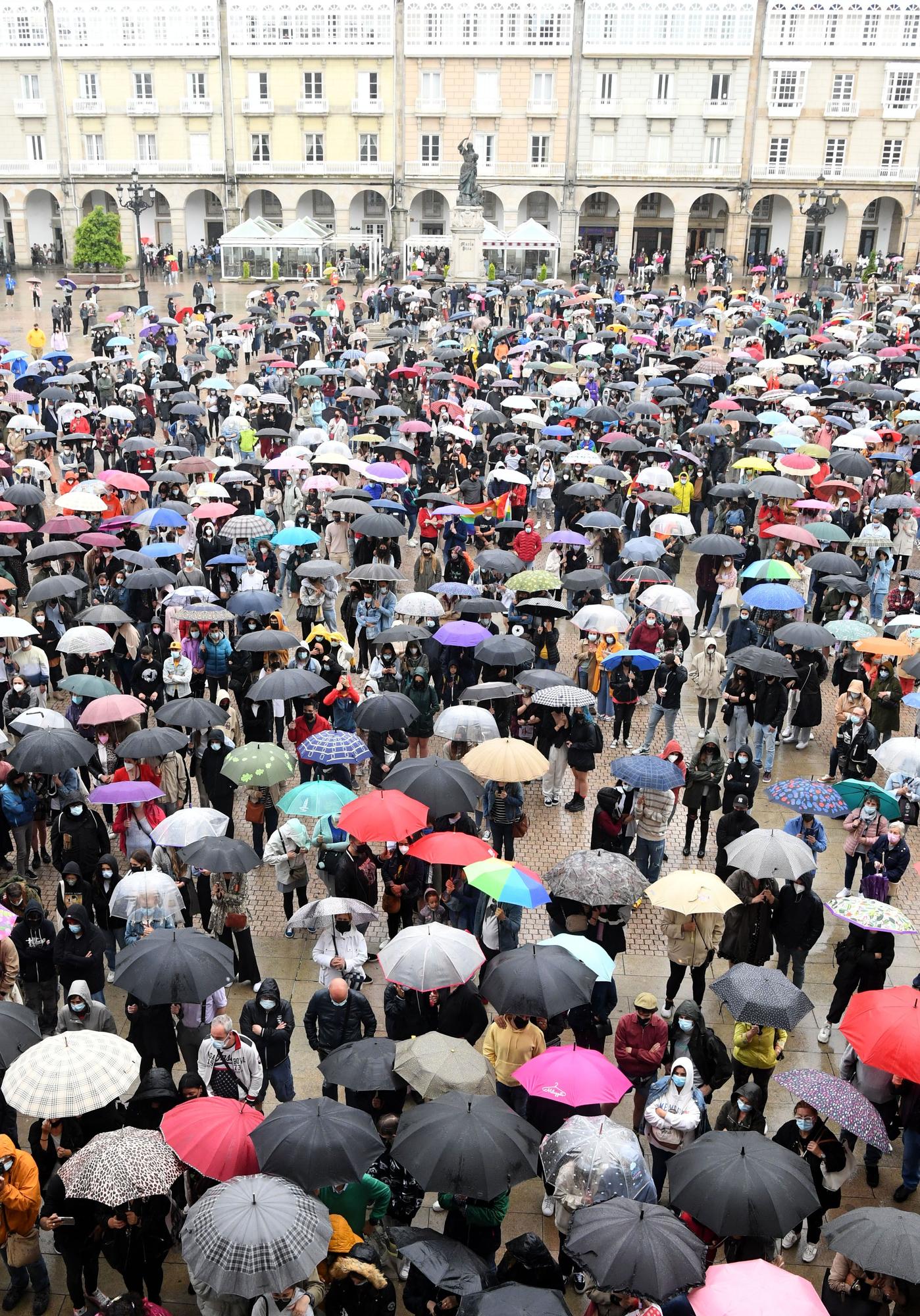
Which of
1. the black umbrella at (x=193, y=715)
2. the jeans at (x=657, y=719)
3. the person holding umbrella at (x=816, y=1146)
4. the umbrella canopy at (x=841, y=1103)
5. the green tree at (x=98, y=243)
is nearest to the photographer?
the umbrella canopy at (x=841, y=1103)

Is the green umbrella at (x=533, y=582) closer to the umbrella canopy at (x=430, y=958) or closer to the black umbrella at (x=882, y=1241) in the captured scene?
the umbrella canopy at (x=430, y=958)

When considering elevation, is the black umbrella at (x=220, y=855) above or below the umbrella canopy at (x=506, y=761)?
below

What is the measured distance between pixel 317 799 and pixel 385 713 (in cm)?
160

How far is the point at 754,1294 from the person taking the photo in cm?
563

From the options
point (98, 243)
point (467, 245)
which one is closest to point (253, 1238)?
point (467, 245)

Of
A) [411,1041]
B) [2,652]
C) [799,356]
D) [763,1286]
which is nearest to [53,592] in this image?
[2,652]

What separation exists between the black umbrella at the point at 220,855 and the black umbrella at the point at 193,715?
1917 mm

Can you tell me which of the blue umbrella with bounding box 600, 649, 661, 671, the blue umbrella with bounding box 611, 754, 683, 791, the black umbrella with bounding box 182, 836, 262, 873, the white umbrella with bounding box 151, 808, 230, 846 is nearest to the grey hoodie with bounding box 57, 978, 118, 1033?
the black umbrella with bounding box 182, 836, 262, 873

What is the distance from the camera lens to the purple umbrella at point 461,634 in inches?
510

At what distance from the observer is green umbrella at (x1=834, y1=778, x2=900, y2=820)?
10.5 metres

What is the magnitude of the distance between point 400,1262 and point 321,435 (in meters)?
16.8

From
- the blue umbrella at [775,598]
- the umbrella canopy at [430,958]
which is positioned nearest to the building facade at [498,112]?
the blue umbrella at [775,598]

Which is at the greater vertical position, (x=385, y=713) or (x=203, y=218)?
A: (x=203, y=218)

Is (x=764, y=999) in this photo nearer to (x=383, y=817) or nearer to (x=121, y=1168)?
(x=383, y=817)
